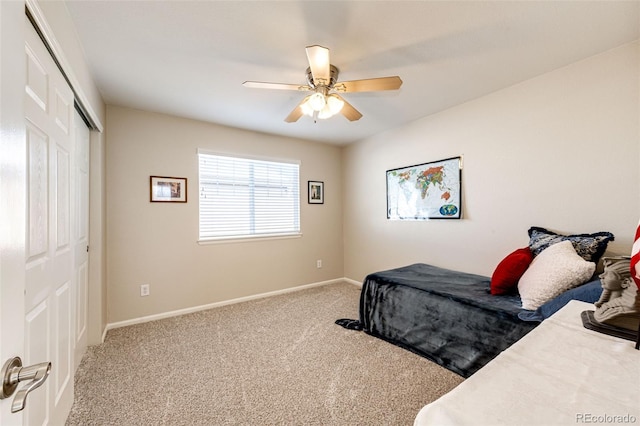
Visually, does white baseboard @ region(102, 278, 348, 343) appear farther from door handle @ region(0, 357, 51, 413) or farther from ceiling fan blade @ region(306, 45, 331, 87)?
ceiling fan blade @ region(306, 45, 331, 87)

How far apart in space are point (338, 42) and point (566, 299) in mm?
2153

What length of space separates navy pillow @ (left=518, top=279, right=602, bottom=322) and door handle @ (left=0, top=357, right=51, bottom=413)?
222 cm

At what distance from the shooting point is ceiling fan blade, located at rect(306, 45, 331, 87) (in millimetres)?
1498

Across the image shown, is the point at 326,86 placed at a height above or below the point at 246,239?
above

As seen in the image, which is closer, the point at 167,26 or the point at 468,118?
the point at 167,26

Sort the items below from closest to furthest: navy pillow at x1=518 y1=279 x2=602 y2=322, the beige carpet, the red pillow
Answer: navy pillow at x1=518 y1=279 x2=602 y2=322 → the beige carpet → the red pillow

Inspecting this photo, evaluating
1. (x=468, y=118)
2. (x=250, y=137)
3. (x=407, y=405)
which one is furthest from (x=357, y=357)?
(x=250, y=137)

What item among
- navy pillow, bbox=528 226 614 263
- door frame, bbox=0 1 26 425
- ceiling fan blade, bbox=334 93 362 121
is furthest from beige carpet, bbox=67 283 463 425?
ceiling fan blade, bbox=334 93 362 121

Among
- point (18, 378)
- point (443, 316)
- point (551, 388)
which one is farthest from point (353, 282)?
point (18, 378)

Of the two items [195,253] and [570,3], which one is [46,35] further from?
[570,3]

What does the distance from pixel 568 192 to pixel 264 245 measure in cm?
333

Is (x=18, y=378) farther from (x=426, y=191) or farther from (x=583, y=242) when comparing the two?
(x=426, y=191)

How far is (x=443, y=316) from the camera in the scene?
207 centimetres

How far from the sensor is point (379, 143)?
3785 millimetres
